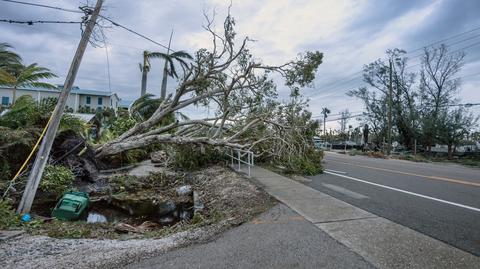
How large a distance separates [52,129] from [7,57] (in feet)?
53.4

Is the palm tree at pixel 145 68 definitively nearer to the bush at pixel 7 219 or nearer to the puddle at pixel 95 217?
the puddle at pixel 95 217

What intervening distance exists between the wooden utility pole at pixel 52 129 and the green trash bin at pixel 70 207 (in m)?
0.57

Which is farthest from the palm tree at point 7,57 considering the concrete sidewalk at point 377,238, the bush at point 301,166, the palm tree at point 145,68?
the concrete sidewalk at point 377,238

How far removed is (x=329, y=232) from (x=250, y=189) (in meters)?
3.43

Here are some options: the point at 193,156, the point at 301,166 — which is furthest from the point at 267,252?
the point at 193,156

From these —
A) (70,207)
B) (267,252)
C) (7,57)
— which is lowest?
(70,207)

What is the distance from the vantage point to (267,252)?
363 centimetres

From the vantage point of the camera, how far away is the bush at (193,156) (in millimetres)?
12641

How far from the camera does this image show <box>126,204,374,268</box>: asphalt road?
331cm

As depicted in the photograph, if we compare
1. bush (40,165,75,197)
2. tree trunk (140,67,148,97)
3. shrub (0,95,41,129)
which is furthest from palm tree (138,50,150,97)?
bush (40,165,75,197)

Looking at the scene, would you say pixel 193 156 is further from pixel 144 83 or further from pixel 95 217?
pixel 144 83

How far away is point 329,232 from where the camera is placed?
13.9 feet

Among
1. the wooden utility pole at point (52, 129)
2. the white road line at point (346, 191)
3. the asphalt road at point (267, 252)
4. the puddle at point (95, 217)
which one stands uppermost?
the wooden utility pole at point (52, 129)

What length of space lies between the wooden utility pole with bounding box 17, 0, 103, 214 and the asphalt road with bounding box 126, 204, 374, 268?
4.21 metres
